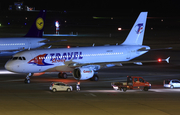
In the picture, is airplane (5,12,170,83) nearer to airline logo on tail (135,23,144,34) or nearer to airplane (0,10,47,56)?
airline logo on tail (135,23,144,34)

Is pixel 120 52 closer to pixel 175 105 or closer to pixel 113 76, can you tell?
pixel 113 76

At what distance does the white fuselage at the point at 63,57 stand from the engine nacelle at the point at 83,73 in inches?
108

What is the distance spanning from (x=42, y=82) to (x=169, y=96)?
15468 mm

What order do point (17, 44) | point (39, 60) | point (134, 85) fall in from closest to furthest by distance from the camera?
point (134, 85) < point (39, 60) < point (17, 44)

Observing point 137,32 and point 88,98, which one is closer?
point 88,98

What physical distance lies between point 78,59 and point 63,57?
6.55ft

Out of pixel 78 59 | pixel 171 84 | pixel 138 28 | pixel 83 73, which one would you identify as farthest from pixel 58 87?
pixel 138 28

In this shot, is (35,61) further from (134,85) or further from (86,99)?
(86,99)

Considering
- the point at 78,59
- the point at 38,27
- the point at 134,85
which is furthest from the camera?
the point at 38,27

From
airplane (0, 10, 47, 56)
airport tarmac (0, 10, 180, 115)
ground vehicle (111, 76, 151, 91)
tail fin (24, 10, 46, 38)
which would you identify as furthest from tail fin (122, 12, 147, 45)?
tail fin (24, 10, 46, 38)

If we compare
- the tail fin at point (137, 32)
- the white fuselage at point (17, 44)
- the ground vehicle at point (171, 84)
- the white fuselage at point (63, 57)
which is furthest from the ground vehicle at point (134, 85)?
the white fuselage at point (17, 44)

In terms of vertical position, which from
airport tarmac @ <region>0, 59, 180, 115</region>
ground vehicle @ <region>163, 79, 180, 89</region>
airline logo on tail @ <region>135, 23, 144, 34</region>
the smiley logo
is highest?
the smiley logo

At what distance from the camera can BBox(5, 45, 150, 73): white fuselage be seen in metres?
40.8

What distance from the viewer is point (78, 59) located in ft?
144
